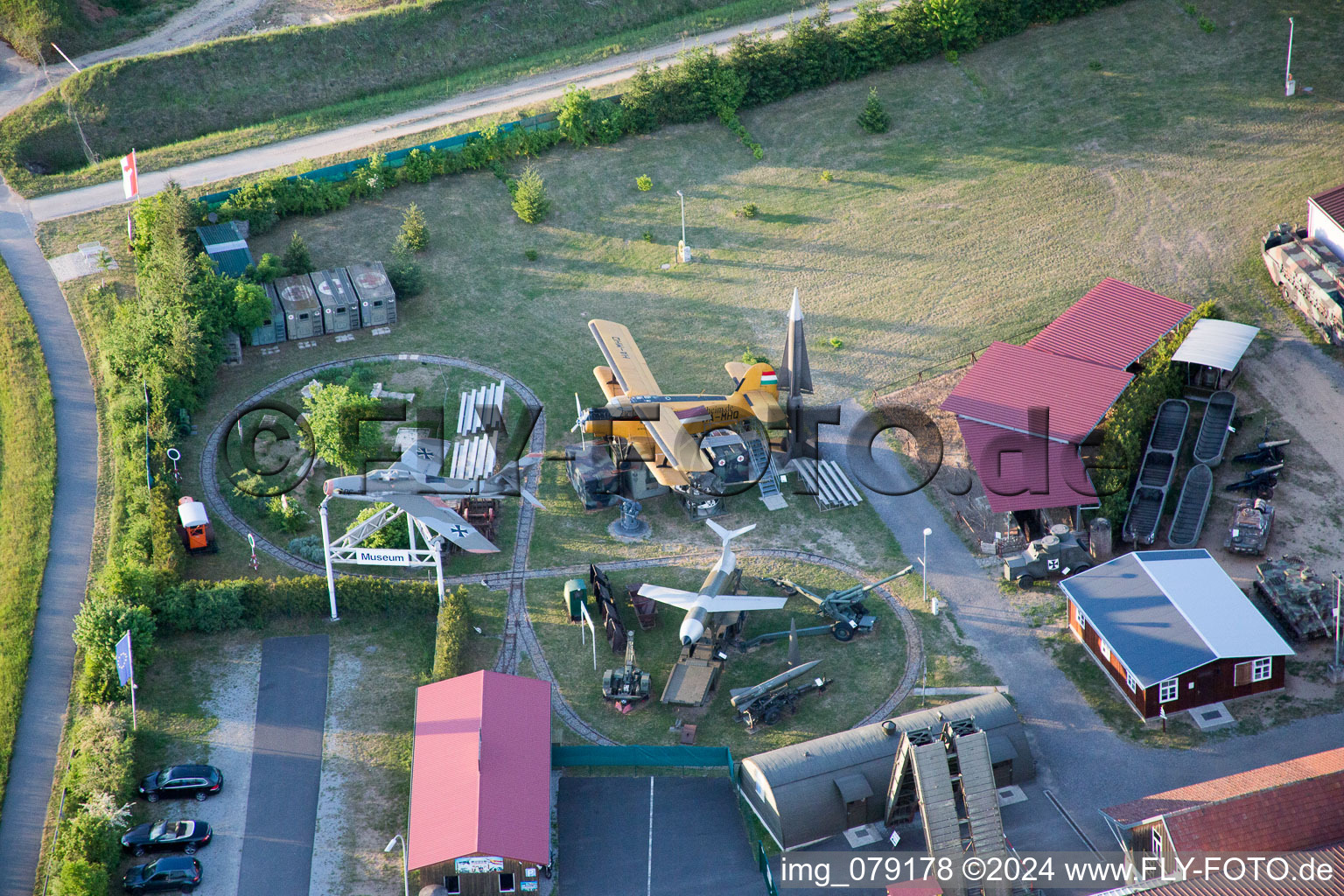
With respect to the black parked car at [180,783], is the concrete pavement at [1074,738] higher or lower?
higher

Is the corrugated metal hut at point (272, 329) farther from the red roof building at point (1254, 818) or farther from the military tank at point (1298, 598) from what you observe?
the military tank at point (1298, 598)

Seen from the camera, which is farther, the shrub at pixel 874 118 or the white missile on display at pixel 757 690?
the shrub at pixel 874 118

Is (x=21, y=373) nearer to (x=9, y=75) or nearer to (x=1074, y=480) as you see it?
(x=9, y=75)

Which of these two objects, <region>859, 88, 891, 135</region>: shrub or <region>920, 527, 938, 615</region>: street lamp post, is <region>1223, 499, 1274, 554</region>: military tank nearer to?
<region>920, 527, 938, 615</region>: street lamp post

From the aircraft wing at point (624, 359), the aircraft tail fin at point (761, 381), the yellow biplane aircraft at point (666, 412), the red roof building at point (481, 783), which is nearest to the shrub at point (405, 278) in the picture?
the aircraft wing at point (624, 359)

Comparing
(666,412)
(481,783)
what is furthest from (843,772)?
(666,412)

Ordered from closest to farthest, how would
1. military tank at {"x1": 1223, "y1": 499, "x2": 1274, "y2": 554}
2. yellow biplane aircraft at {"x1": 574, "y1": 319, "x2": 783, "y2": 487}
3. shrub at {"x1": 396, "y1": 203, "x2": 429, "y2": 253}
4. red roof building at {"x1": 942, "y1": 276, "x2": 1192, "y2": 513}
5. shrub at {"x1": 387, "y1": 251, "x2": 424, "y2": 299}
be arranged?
military tank at {"x1": 1223, "y1": 499, "x2": 1274, "y2": 554}, red roof building at {"x1": 942, "y1": 276, "x2": 1192, "y2": 513}, yellow biplane aircraft at {"x1": 574, "y1": 319, "x2": 783, "y2": 487}, shrub at {"x1": 387, "y1": 251, "x2": 424, "y2": 299}, shrub at {"x1": 396, "y1": 203, "x2": 429, "y2": 253}

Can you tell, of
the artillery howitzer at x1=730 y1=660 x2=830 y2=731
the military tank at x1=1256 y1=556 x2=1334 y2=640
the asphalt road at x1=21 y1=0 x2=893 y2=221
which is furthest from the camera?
the asphalt road at x1=21 y1=0 x2=893 y2=221

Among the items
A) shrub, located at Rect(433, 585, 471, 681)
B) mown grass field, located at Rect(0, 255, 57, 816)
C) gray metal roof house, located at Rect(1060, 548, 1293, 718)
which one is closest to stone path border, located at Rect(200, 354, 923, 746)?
shrub, located at Rect(433, 585, 471, 681)
